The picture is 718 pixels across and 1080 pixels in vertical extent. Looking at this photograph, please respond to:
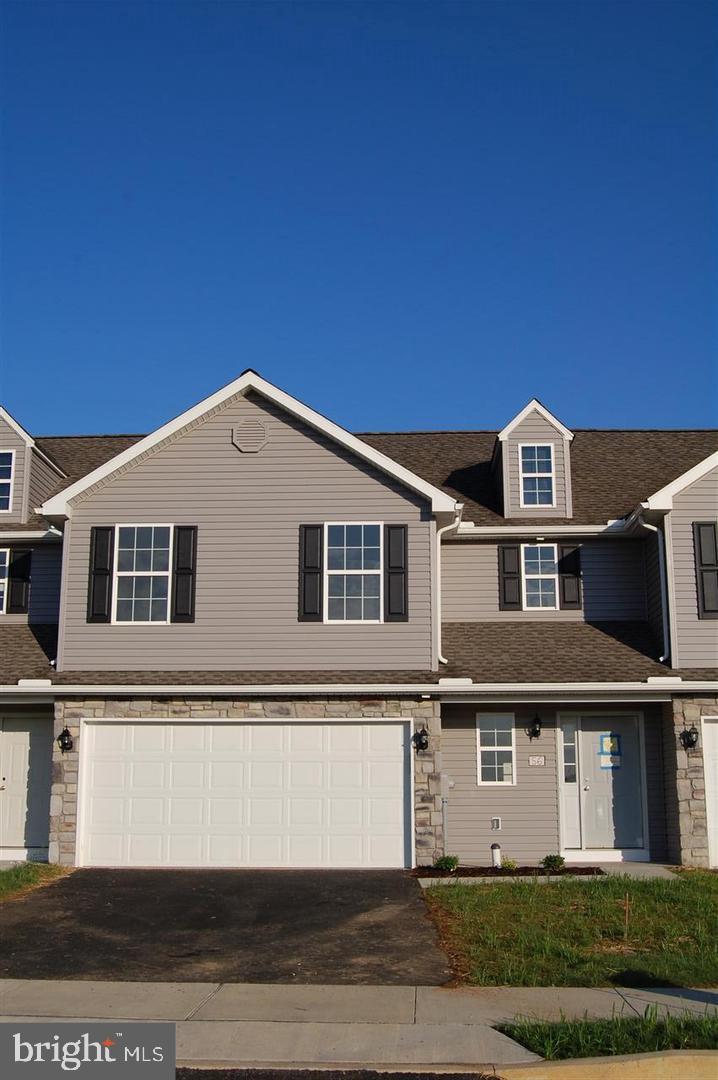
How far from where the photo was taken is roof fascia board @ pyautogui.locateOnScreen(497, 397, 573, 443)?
18.8 m

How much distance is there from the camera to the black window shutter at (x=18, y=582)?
1864 cm

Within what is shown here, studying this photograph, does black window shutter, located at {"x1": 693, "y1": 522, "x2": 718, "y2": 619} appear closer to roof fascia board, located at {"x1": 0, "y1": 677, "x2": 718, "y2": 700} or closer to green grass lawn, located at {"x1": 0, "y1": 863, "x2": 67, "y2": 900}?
roof fascia board, located at {"x1": 0, "y1": 677, "x2": 718, "y2": 700}

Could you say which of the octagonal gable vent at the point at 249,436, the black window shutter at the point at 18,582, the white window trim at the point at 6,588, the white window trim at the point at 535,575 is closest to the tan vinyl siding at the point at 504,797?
the white window trim at the point at 535,575

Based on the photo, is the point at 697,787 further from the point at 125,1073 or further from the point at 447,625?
the point at 125,1073

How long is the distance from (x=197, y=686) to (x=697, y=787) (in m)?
7.81

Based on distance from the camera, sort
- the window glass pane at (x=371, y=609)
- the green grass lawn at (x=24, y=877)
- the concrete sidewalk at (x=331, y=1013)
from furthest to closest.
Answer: the window glass pane at (x=371, y=609) → the green grass lawn at (x=24, y=877) → the concrete sidewalk at (x=331, y=1013)

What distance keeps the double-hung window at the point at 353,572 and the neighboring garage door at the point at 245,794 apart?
1799 millimetres

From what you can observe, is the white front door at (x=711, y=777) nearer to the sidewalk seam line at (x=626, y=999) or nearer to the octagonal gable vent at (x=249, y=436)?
the sidewalk seam line at (x=626, y=999)

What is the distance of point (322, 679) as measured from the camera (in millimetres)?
16141

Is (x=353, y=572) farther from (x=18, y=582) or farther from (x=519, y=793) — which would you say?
(x=18, y=582)

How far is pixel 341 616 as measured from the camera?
16625 mm

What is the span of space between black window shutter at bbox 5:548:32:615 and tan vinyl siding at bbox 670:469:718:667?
11.2m

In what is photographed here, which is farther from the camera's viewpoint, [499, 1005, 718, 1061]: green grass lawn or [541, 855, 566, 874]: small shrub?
[541, 855, 566, 874]: small shrub

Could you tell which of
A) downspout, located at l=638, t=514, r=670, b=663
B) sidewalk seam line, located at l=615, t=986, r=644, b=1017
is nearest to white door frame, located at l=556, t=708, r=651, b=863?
downspout, located at l=638, t=514, r=670, b=663
